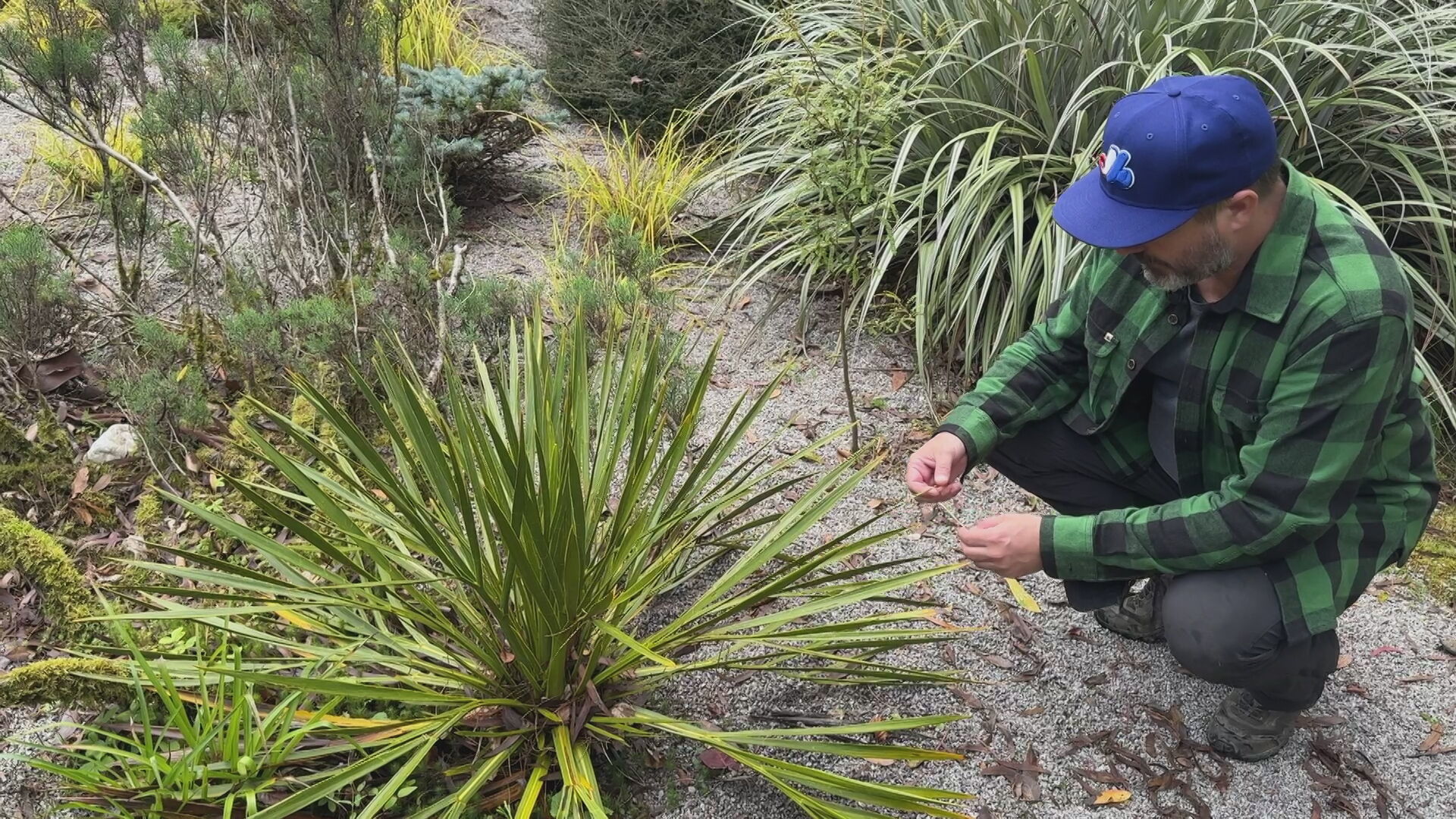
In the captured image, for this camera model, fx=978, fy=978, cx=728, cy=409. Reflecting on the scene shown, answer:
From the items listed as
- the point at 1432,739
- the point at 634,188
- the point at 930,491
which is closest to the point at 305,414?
the point at 930,491

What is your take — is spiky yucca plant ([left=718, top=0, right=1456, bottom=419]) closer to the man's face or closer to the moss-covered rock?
the man's face

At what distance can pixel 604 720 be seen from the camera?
1.76m

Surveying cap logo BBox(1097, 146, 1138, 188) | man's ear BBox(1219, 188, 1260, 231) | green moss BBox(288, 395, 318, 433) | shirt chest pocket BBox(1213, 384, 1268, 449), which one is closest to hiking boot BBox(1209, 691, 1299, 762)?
shirt chest pocket BBox(1213, 384, 1268, 449)

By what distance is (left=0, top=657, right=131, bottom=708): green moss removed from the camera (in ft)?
5.76

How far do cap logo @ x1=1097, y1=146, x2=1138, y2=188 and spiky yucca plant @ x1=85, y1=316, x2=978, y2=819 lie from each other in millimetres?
684

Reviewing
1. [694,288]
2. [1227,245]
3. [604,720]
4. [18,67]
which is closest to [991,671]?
[604,720]

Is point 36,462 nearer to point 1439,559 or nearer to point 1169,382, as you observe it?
point 1169,382

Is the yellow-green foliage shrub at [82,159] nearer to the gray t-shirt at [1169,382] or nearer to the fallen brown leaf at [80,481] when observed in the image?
the fallen brown leaf at [80,481]

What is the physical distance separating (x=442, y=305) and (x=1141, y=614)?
2.01m

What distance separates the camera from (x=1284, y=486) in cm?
161

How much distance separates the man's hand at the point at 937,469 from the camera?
1.99 meters

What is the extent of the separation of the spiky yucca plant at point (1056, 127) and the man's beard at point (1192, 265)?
1125mm

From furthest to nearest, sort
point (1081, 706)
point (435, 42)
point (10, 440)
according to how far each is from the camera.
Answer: point (435, 42) < point (10, 440) < point (1081, 706)

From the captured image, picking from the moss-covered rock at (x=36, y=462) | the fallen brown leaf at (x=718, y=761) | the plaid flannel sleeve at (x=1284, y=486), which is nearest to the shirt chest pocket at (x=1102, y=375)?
the plaid flannel sleeve at (x=1284, y=486)
